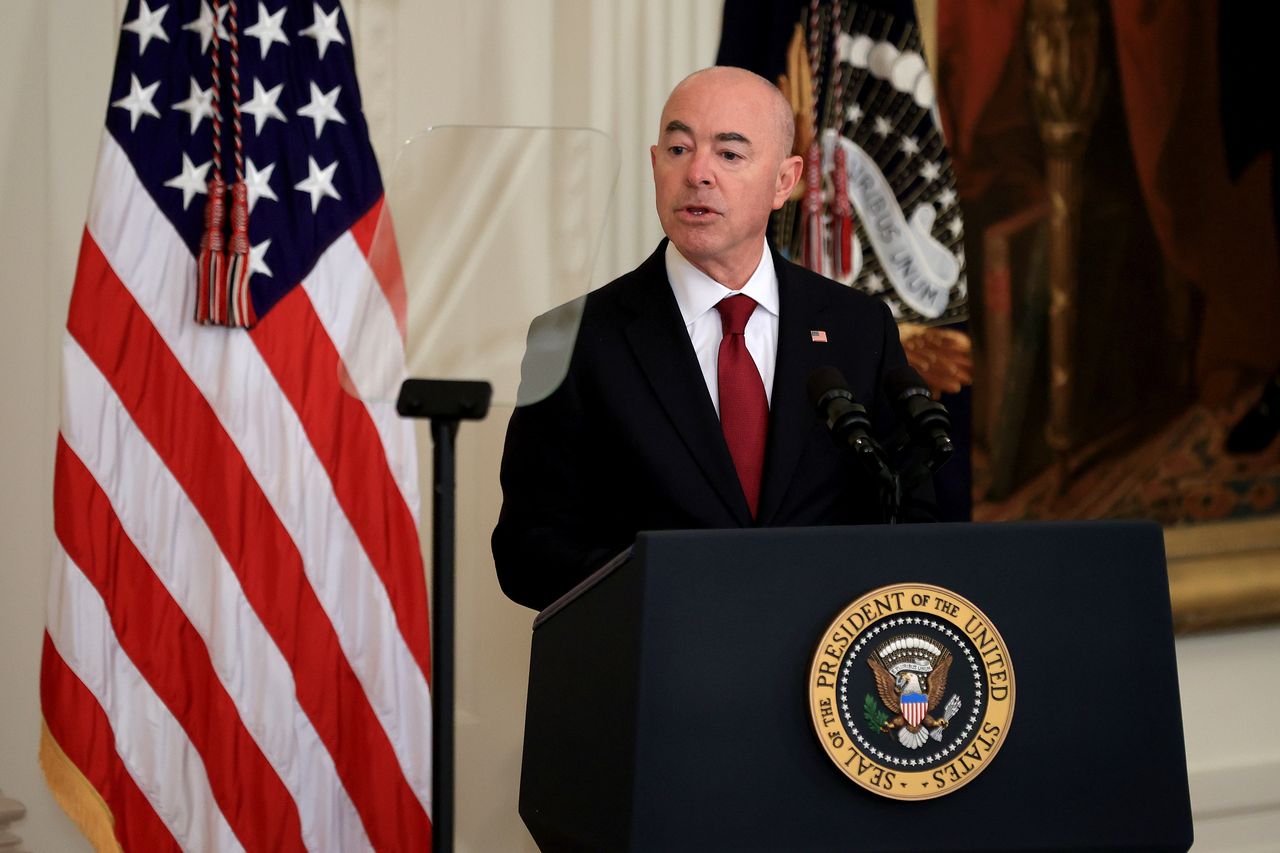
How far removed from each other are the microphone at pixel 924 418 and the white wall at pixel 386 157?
5.62ft

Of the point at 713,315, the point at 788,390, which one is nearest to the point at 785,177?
the point at 713,315

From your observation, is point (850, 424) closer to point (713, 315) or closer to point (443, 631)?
point (443, 631)

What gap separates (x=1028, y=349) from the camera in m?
4.20

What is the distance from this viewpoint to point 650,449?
7.02 feet

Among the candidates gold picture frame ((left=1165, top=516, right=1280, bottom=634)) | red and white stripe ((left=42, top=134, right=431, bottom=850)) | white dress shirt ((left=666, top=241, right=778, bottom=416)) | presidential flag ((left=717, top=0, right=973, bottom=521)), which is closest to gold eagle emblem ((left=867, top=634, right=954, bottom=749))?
white dress shirt ((left=666, top=241, right=778, bottom=416))

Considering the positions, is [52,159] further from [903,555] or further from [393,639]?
[903,555]

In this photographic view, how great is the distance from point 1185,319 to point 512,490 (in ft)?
9.84

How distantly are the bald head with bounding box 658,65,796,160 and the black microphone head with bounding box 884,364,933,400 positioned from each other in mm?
888

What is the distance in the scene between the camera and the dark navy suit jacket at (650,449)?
6.97ft

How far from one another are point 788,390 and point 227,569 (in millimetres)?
1345

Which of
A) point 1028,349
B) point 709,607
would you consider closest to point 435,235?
point 709,607

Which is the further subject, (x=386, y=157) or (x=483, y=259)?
(x=386, y=157)

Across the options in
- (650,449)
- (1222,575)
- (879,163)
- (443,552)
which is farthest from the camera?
(1222,575)

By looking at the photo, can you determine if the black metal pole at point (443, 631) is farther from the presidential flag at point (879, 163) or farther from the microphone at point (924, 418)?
the presidential flag at point (879, 163)
